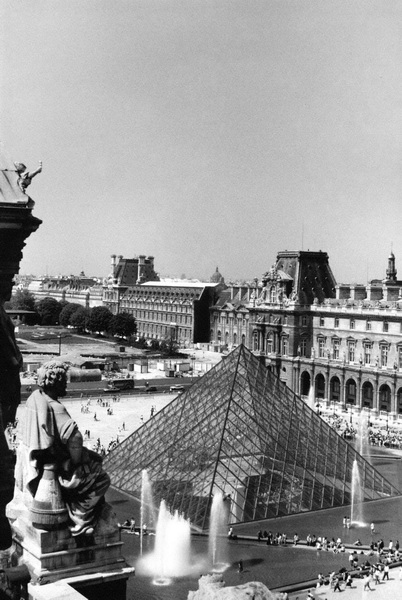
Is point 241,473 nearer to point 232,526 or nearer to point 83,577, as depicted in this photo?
point 232,526

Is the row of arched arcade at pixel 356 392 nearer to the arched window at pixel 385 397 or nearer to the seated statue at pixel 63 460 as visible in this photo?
the arched window at pixel 385 397

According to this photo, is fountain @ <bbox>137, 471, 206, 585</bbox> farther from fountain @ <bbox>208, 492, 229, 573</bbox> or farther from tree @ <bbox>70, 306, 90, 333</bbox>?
tree @ <bbox>70, 306, 90, 333</bbox>

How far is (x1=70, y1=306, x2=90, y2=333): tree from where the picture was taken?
4289 inches

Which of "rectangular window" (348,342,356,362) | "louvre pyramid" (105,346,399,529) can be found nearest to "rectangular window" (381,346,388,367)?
"rectangular window" (348,342,356,362)

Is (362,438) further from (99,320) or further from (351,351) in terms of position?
(99,320)

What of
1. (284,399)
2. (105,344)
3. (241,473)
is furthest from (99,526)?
(105,344)

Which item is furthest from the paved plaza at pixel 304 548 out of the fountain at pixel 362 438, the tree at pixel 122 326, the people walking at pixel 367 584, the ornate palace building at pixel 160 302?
the tree at pixel 122 326

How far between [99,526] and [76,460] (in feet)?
1.79

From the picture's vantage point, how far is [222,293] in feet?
316

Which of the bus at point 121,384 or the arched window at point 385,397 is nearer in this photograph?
the arched window at point 385,397

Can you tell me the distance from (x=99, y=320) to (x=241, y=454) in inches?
3084

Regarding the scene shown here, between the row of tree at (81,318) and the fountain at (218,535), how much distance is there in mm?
65775

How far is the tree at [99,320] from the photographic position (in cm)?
10475

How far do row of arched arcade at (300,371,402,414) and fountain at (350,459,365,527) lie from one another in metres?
21.5
